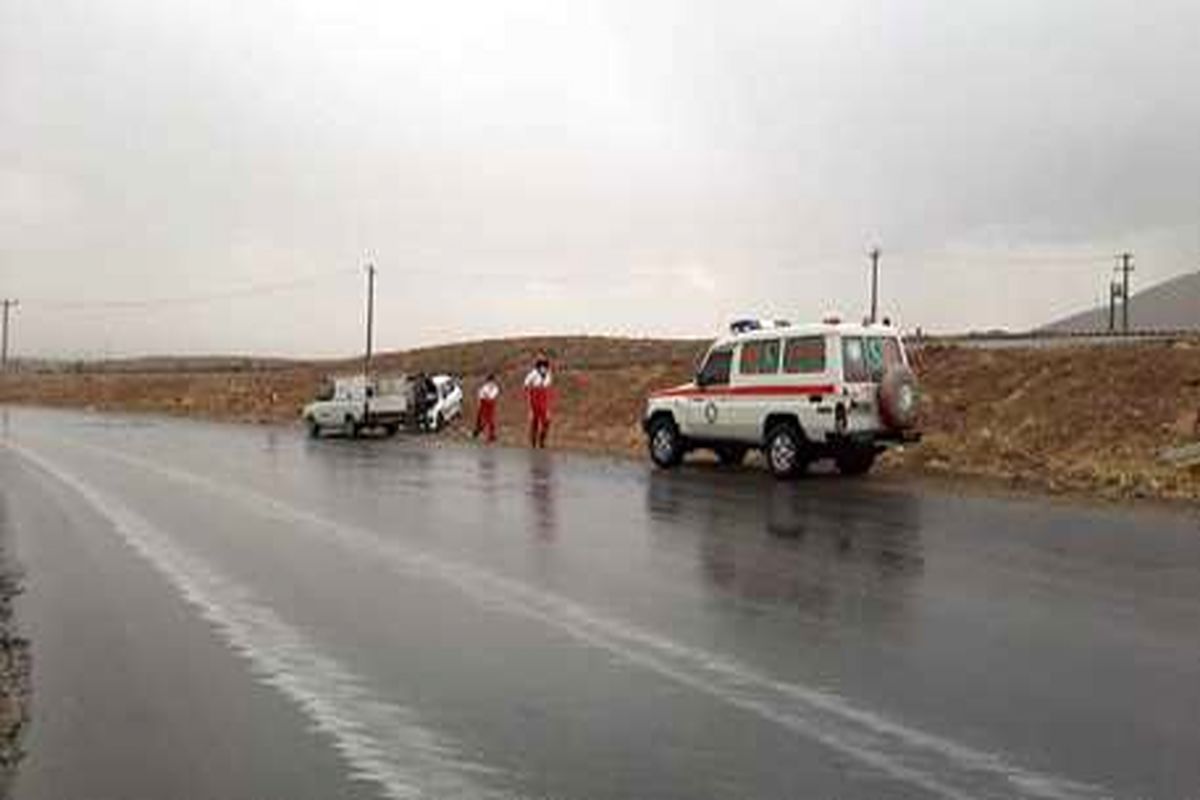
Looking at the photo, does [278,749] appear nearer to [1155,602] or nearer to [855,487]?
[1155,602]

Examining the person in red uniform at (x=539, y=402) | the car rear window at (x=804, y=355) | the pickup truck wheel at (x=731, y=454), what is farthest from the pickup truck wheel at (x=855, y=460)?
the person in red uniform at (x=539, y=402)

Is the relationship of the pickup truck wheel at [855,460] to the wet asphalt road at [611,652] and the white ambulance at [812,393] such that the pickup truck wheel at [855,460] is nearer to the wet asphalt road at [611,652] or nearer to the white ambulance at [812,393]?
the white ambulance at [812,393]

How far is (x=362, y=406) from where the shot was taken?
42.2 m

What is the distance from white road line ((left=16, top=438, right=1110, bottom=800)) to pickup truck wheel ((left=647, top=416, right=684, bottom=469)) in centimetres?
1257

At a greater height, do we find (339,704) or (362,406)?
(362,406)

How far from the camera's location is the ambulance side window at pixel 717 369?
2456 cm

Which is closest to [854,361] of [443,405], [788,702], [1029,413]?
[1029,413]

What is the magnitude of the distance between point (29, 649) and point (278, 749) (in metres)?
3.15

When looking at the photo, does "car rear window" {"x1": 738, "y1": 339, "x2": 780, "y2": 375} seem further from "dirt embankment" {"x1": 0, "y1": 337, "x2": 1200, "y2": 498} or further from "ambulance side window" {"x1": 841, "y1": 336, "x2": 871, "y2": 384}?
"dirt embankment" {"x1": 0, "y1": 337, "x2": 1200, "y2": 498}

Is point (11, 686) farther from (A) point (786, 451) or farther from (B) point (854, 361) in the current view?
(B) point (854, 361)

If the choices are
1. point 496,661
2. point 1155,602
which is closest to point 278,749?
point 496,661

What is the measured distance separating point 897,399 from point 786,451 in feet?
5.66

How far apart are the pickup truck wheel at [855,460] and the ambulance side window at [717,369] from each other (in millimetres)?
2133

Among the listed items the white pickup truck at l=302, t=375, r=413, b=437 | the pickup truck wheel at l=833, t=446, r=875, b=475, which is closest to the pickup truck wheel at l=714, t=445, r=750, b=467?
the pickup truck wheel at l=833, t=446, r=875, b=475
